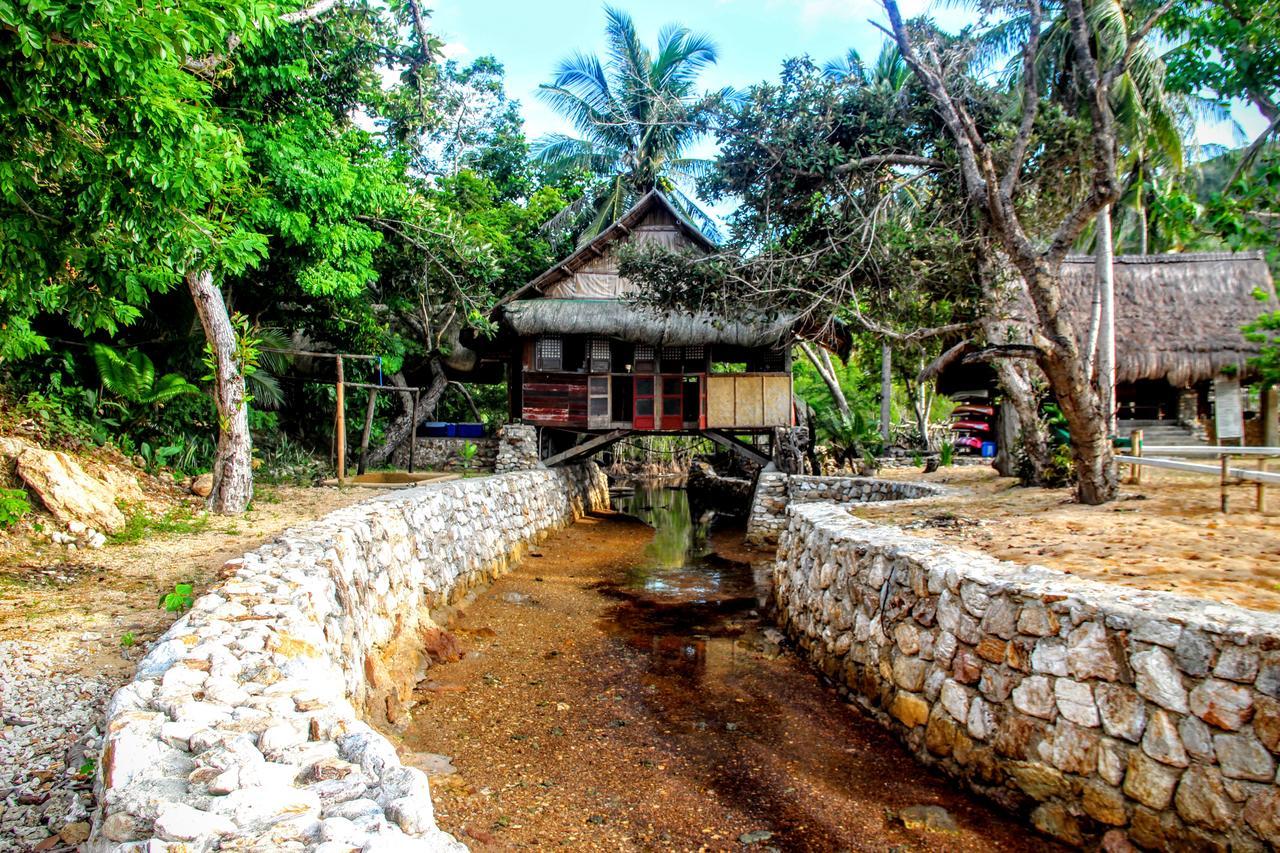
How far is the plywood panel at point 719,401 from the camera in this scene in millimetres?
16766

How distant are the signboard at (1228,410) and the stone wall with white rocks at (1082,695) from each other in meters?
12.8

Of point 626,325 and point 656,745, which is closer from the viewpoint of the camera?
point 656,745

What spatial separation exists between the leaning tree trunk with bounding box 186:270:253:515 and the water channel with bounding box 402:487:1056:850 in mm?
3805

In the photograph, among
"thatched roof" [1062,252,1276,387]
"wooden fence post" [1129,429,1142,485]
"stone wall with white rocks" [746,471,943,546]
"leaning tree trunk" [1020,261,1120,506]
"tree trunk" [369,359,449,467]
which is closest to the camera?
"leaning tree trunk" [1020,261,1120,506]

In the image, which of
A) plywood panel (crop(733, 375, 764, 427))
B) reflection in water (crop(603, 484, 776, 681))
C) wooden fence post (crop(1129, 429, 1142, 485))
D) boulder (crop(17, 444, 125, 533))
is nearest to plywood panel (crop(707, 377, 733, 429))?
plywood panel (crop(733, 375, 764, 427))

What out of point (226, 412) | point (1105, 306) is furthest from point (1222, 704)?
point (226, 412)

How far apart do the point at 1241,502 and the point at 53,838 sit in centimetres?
955

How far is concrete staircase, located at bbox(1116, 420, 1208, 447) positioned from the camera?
15.6 metres

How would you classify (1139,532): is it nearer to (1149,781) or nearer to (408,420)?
(1149,781)

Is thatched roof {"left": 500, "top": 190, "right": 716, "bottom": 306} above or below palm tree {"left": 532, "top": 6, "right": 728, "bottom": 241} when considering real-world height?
below

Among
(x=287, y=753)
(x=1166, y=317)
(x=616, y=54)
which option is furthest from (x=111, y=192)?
(x=616, y=54)

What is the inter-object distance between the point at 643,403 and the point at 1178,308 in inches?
436

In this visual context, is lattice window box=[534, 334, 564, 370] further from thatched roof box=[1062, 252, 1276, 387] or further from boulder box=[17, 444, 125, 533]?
thatched roof box=[1062, 252, 1276, 387]

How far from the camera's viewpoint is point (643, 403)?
16969 mm
